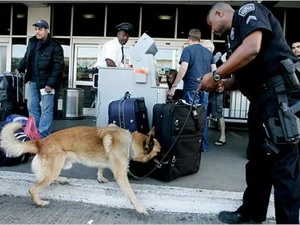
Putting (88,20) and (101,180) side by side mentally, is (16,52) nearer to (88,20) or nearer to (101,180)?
(88,20)

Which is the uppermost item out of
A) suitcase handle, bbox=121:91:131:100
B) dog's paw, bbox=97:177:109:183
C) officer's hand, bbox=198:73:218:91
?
officer's hand, bbox=198:73:218:91

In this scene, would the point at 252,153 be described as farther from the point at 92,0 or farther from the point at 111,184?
the point at 92,0

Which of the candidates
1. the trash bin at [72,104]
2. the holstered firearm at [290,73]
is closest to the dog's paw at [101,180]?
the holstered firearm at [290,73]

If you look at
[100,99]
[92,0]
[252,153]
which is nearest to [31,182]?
[100,99]

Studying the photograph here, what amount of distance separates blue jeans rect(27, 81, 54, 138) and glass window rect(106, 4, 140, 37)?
517cm

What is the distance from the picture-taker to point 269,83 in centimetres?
254

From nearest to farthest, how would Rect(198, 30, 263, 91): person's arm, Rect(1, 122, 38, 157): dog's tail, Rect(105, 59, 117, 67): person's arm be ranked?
Rect(198, 30, 263, 91): person's arm → Rect(1, 122, 38, 157): dog's tail → Rect(105, 59, 117, 67): person's arm

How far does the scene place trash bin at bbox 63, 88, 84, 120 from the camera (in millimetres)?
8945

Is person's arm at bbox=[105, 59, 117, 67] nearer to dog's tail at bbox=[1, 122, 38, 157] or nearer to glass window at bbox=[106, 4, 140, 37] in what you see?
dog's tail at bbox=[1, 122, 38, 157]

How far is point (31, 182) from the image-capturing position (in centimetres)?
365

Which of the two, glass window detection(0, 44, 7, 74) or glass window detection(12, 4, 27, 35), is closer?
glass window detection(12, 4, 27, 35)

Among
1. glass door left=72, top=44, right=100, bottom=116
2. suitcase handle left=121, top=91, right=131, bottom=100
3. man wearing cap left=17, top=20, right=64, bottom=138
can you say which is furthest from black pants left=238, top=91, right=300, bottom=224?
glass door left=72, top=44, right=100, bottom=116

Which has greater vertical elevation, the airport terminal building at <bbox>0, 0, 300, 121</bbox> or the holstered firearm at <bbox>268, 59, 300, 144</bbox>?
the airport terminal building at <bbox>0, 0, 300, 121</bbox>

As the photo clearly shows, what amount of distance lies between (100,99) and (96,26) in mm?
6033
